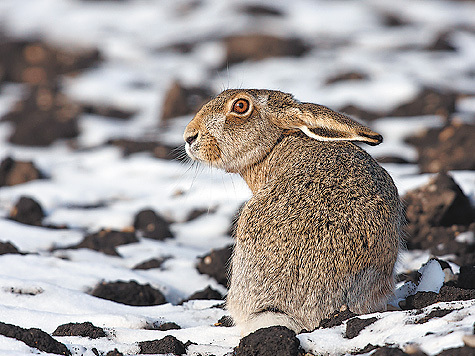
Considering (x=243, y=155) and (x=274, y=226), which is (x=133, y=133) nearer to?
(x=243, y=155)

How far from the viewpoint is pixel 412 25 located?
18.8m

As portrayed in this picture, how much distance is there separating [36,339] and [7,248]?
9.06 feet

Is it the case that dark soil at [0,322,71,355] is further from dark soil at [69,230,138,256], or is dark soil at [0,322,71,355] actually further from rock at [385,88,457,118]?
rock at [385,88,457,118]

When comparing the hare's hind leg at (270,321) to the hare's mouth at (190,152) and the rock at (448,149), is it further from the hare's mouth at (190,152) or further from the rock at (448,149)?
the rock at (448,149)

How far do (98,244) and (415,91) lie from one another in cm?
820

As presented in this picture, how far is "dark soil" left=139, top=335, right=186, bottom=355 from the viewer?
14.3ft

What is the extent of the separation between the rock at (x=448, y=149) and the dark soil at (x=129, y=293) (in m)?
4.73

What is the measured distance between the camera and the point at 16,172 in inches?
403

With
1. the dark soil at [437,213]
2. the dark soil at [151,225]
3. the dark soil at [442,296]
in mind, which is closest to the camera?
the dark soil at [442,296]

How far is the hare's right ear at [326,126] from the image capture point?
5272 millimetres

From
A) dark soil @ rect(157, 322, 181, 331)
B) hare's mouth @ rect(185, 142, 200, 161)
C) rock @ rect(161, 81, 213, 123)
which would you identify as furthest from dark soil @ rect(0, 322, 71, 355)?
rock @ rect(161, 81, 213, 123)

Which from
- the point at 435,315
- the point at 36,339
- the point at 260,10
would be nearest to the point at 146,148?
the point at 36,339

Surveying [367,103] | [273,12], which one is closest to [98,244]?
[367,103]

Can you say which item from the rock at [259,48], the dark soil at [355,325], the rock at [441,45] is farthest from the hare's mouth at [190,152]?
the rock at [441,45]
